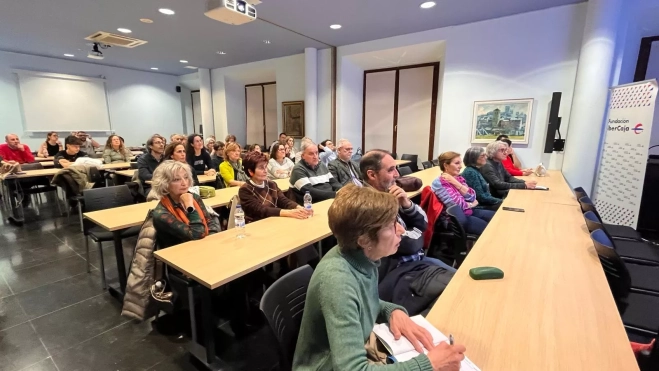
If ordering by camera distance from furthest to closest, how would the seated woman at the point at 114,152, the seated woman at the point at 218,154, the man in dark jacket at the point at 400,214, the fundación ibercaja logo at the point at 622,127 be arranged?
1. the seated woman at the point at 114,152
2. the seated woman at the point at 218,154
3. the fundación ibercaja logo at the point at 622,127
4. the man in dark jacket at the point at 400,214

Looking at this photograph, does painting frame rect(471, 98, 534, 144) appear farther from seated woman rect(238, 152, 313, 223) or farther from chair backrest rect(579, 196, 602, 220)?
seated woman rect(238, 152, 313, 223)

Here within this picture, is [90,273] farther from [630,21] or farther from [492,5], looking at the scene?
[630,21]

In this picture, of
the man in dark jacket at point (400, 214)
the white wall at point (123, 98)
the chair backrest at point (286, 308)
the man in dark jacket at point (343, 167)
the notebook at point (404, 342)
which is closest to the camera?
the notebook at point (404, 342)

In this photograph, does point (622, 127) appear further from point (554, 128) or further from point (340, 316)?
point (340, 316)

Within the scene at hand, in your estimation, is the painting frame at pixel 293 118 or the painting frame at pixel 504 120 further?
the painting frame at pixel 293 118

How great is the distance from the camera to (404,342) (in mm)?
1012

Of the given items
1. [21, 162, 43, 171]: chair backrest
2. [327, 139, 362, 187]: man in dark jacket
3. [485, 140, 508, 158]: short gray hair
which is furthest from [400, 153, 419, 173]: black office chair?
[21, 162, 43, 171]: chair backrest

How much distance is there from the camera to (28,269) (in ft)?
10.2

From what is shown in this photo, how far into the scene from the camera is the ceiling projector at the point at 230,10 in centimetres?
292

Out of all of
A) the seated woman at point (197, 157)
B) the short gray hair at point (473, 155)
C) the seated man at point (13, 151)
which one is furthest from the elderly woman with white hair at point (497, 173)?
the seated man at point (13, 151)

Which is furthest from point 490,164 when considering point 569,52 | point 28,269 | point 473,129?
point 28,269

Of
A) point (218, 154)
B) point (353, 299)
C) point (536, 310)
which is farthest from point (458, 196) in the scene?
point (218, 154)

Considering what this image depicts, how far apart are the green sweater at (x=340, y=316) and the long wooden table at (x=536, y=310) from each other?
32 cm

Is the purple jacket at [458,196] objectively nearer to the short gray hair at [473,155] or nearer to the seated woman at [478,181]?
the seated woman at [478,181]
